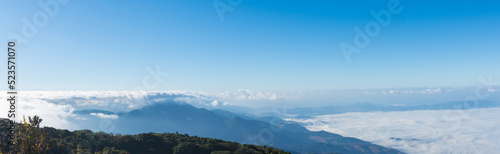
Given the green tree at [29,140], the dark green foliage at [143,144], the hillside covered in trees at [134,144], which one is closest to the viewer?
the green tree at [29,140]

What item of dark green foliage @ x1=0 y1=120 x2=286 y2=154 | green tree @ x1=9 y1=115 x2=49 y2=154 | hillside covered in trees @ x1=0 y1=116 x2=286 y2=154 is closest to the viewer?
green tree @ x1=9 y1=115 x2=49 y2=154

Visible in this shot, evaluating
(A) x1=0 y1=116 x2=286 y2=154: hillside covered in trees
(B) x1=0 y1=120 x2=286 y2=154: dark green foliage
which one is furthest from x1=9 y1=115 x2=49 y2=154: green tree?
(B) x1=0 y1=120 x2=286 y2=154: dark green foliage

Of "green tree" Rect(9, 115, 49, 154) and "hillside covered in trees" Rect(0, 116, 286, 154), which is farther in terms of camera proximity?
"hillside covered in trees" Rect(0, 116, 286, 154)

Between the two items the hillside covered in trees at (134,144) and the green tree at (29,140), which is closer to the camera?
the green tree at (29,140)

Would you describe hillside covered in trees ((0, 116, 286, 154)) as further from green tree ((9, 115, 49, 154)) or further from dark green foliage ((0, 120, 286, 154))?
green tree ((9, 115, 49, 154))

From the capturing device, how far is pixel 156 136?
4731cm

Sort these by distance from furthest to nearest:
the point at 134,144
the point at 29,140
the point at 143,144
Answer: the point at 143,144
the point at 134,144
the point at 29,140

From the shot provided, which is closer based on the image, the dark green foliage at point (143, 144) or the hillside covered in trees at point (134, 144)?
the hillside covered in trees at point (134, 144)

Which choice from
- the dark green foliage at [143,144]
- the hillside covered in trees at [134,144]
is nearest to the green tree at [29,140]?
the hillside covered in trees at [134,144]

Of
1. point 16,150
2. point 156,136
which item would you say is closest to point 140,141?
point 156,136

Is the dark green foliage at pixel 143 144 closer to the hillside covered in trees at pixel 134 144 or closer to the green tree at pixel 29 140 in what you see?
the hillside covered in trees at pixel 134 144

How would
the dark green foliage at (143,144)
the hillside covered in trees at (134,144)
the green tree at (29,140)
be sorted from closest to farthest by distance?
the green tree at (29,140)
the hillside covered in trees at (134,144)
the dark green foliage at (143,144)

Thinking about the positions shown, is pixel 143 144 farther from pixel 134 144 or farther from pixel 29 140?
pixel 29 140

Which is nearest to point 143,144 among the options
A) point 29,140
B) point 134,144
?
point 134,144
